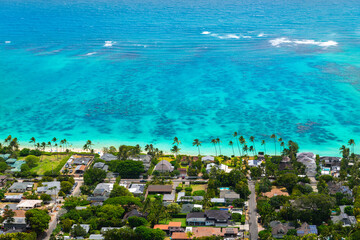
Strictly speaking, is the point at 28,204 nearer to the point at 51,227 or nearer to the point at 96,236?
the point at 51,227

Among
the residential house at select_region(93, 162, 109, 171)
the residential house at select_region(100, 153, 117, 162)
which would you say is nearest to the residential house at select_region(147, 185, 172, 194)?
the residential house at select_region(93, 162, 109, 171)

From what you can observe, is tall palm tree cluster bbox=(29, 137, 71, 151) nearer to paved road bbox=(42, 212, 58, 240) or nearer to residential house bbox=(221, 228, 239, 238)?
paved road bbox=(42, 212, 58, 240)

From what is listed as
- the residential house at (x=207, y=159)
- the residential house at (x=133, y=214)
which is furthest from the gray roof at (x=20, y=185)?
the residential house at (x=207, y=159)

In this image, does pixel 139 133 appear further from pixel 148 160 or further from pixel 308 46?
pixel 308 46

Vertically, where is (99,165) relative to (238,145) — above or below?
below

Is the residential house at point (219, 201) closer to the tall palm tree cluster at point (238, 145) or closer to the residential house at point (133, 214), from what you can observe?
the residential house at point (133, 214)

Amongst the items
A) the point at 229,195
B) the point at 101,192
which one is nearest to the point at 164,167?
the point at 101,192
